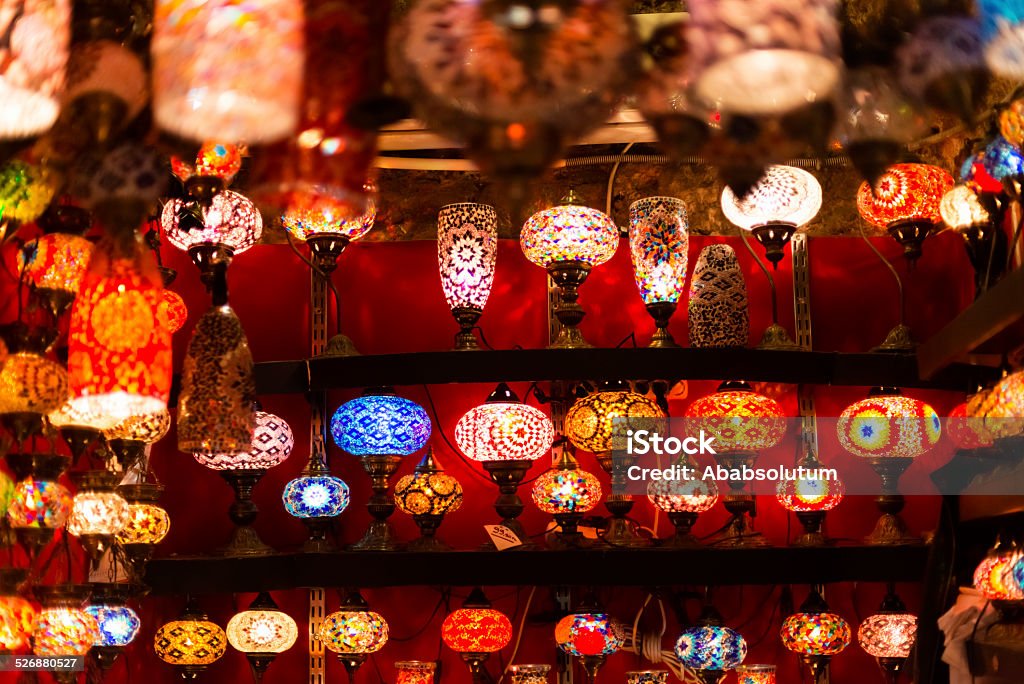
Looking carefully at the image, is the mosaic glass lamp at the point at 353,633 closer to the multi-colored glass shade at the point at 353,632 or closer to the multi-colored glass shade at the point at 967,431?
the multi-colored glass shade at the point at 353,632

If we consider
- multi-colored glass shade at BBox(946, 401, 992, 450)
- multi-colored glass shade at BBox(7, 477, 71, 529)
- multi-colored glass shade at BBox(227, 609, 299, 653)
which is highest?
multi-colored glass shade at BBox(946, 401, 992, 450)

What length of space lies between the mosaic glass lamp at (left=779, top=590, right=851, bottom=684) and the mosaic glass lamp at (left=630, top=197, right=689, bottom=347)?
0.84 meters

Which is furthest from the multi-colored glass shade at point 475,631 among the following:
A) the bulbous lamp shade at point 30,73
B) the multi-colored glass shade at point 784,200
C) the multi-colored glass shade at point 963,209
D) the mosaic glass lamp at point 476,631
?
the bulbous lamp shade at point 30,73

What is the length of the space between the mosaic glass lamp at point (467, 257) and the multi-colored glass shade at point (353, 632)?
2.58 feet

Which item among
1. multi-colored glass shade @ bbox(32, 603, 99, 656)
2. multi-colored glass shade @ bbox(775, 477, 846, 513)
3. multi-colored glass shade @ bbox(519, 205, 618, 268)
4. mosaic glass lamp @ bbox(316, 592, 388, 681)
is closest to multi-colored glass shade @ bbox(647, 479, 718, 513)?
multi-colored glass shade @ bbox(775, 477, 846, 513)

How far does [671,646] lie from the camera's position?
346cm

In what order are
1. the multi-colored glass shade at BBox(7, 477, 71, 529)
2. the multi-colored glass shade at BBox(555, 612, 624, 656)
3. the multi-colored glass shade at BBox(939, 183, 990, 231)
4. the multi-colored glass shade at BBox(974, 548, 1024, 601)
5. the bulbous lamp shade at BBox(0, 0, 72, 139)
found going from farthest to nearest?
the multi-colored glass shade at BBox(555, 612, 624, 656) → the multi-colored glass shade at BBox(939, 183, 990, 231) → the multi-colored glass shade at BBox(974, 548, 1024, 601) → the multi-colored glass shade at BBox(7, 477, 71, 529) → the bulbous lamp shade at BBox(0, 0, 72, 139)

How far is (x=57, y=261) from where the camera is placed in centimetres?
149

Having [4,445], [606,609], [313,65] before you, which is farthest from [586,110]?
[606,609]

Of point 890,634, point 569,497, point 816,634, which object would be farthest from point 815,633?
point 569,497

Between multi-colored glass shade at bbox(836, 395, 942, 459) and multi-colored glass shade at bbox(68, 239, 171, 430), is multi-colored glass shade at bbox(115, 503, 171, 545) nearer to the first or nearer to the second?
multi-colored glass shade at bbox(68, 239, 171, 430)

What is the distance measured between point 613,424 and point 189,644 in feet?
4.27

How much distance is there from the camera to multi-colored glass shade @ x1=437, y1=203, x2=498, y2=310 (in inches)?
122

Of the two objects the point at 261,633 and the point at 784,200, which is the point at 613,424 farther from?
the point at 261,633
